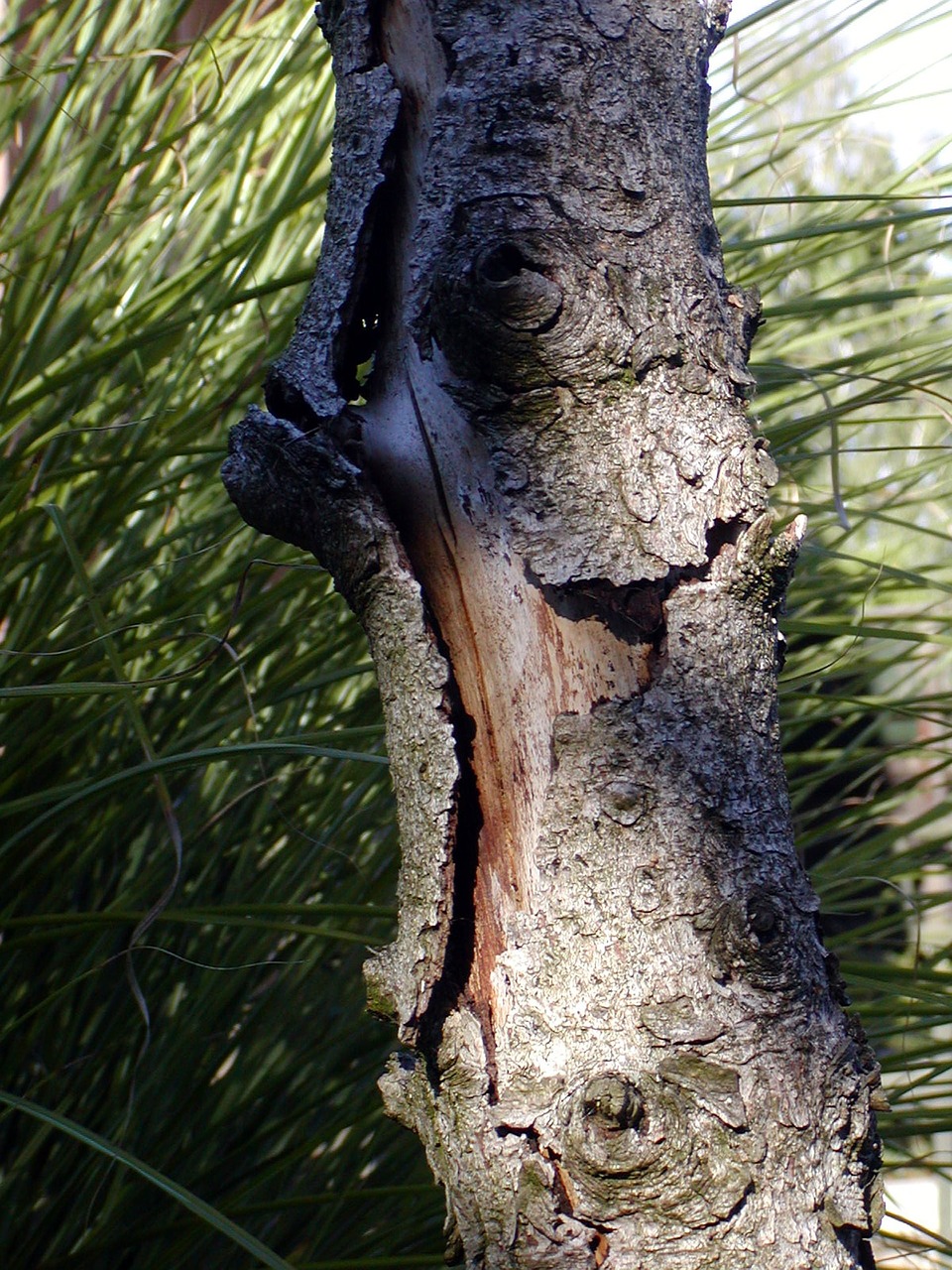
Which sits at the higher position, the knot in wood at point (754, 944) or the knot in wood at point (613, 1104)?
the knot in wood at point (754, 944)

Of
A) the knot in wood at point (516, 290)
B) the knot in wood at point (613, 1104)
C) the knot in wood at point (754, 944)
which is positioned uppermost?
the knot in wood at point (516, 290)

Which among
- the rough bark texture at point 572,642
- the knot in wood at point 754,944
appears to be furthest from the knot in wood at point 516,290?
the knot in wood at point 754,944

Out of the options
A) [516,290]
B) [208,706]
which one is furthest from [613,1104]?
[208,706]

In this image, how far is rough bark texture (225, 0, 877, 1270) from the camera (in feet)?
1.55

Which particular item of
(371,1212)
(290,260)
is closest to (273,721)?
(371,1212)

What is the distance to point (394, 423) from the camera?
572 millimetres

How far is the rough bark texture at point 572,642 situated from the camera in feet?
1.55

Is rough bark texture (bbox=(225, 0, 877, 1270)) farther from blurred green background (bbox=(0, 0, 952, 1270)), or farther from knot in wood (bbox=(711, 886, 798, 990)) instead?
blurred green background (bbox=(0, 0, 952, 1270))

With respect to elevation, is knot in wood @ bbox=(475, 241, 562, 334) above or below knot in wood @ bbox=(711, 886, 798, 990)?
above

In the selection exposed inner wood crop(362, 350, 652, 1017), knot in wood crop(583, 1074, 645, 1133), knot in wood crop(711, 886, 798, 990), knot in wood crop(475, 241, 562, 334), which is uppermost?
knot in wood crop(475, 241, 562, 334)

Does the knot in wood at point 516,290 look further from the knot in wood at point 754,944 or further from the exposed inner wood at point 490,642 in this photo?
the knot in wood at point 754,944

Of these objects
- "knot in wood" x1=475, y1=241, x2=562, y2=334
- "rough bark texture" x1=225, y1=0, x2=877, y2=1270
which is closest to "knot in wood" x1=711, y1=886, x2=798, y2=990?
"rough bark texture" x1=225, y1=0, x2=877, y2=1270

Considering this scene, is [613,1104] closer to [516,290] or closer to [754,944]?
[754,944]

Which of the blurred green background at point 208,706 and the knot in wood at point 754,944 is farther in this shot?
the blurred green background at point 208,706
